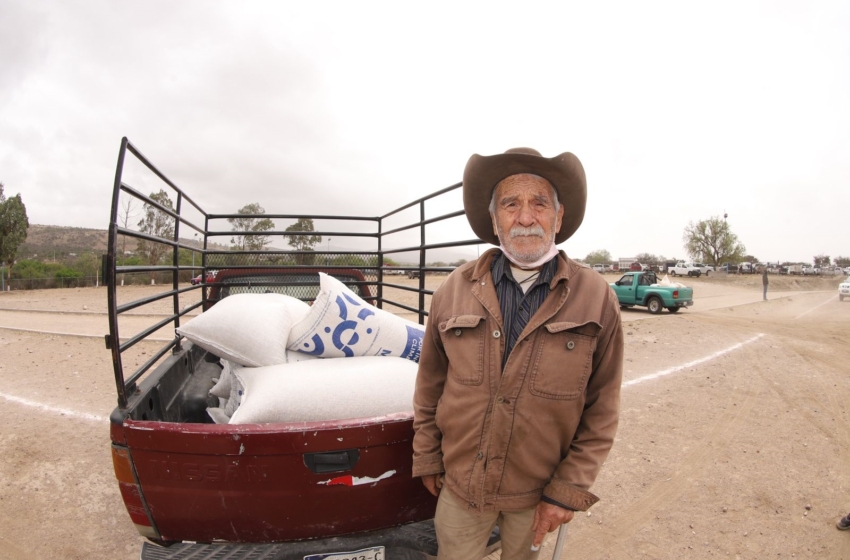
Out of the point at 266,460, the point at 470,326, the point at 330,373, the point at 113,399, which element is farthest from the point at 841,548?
the point at 113,399

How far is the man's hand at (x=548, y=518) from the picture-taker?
140 cm

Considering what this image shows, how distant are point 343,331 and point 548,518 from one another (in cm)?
115

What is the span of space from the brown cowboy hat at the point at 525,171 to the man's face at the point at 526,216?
0.04m

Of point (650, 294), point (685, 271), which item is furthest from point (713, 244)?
point (650, 294)

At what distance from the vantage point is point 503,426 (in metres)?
1.40

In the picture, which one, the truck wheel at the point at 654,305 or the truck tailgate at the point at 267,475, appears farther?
the truck wheel at the point at 654,305

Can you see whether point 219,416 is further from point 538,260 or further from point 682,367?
point 682,367

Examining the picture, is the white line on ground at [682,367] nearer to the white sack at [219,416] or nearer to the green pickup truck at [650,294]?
the white sack at [219,416]

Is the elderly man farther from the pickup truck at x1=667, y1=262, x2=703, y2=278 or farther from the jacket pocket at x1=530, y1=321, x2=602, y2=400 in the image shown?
the pickup truck at x1=667, y1=262, x2=703, y2=278

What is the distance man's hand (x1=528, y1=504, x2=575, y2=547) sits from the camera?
4.59ft

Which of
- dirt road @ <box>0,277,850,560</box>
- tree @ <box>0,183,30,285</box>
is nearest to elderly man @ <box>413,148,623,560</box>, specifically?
dirt road @ <box>0,277,850,560</box>

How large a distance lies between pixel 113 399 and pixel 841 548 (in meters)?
6.30

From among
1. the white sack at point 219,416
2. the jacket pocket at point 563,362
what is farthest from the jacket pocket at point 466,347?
the white sack at point 219,416

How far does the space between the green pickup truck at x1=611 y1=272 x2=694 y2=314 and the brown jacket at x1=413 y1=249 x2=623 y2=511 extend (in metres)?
14.4
